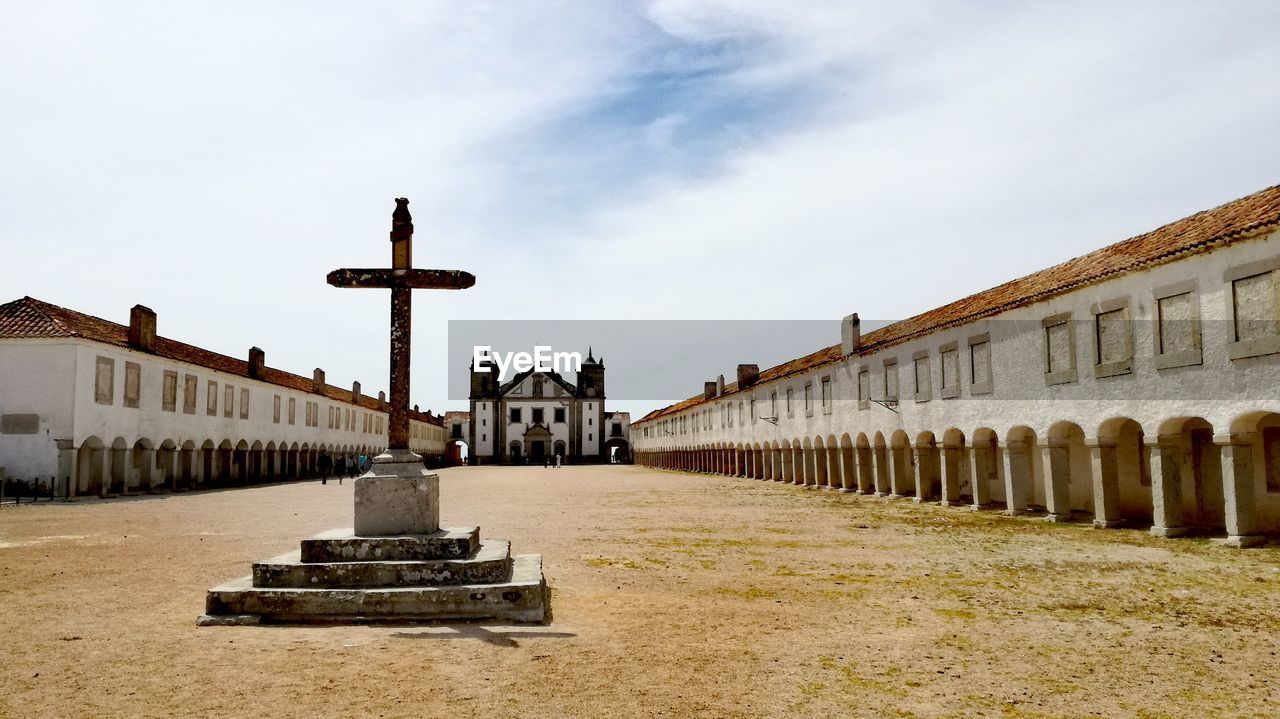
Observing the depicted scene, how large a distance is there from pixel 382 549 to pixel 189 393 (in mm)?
30199

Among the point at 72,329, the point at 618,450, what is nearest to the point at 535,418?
the point at 618,450

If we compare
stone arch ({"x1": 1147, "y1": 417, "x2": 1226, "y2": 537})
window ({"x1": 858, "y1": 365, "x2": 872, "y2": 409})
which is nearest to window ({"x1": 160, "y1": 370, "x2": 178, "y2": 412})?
window ({"x1": 858, "y1": 365, "x2": 872, "y2": 409})

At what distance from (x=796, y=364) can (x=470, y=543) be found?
31.0 m

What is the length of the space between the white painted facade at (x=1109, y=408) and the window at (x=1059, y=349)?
40 mm

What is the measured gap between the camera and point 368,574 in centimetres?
729

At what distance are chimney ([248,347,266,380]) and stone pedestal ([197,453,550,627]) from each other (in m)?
36.7

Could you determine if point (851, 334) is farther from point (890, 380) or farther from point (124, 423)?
point (124, 423)

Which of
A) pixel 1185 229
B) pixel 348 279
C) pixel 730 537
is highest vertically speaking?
pixel 1185 229

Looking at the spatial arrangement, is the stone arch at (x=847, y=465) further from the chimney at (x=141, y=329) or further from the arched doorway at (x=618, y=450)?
the arched doorway at (x=618, y=450)

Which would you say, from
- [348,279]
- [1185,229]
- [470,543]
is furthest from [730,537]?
[1185,229]

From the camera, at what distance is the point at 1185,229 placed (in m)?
15.5

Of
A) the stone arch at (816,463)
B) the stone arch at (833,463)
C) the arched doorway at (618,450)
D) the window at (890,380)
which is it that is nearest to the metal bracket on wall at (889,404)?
the window at (890,380)

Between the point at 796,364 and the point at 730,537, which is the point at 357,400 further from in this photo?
the point at 730,537

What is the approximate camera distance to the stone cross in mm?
8547
